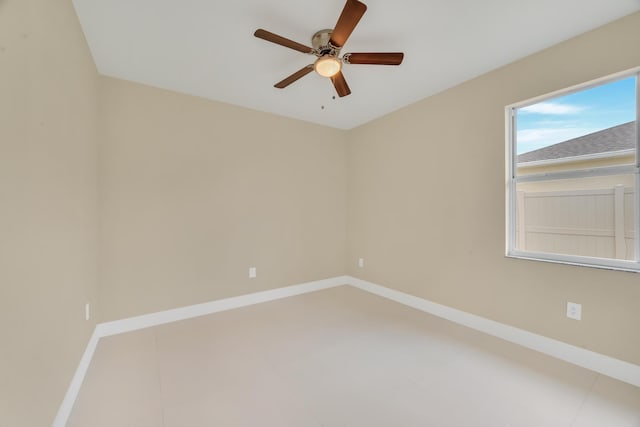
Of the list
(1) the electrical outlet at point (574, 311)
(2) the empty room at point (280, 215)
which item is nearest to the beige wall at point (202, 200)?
(2) the empty room at point (280, 215)

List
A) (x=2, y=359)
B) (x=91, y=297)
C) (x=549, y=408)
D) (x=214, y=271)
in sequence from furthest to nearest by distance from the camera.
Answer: (x=214, y=271) < (x=91, y=297) < (x=549, y=408) < (x=2, y=359)

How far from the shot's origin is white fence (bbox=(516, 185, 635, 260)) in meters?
1.83

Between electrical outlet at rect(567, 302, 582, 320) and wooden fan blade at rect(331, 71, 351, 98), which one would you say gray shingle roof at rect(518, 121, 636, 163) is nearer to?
electrical outlet at rect(567, 302, 582, 320)

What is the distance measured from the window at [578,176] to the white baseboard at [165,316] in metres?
2.40

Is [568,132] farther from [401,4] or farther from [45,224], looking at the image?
[45,224]

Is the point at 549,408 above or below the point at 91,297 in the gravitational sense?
below

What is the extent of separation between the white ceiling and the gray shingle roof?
0.75 meters

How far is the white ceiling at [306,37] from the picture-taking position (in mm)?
1656

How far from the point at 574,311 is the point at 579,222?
2.23ft

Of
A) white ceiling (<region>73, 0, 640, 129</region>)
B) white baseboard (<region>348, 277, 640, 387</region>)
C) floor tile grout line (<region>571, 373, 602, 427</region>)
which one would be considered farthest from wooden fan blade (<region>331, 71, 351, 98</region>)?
floor tile grout line (<region>571, 373, 602, 427</region>)

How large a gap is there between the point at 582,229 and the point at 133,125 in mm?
3994

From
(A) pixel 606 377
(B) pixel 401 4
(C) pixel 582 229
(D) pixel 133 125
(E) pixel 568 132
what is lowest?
(A) pixel 606 377

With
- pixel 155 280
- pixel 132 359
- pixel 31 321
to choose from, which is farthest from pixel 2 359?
pixel 155 280

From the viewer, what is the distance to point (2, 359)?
88 cm
